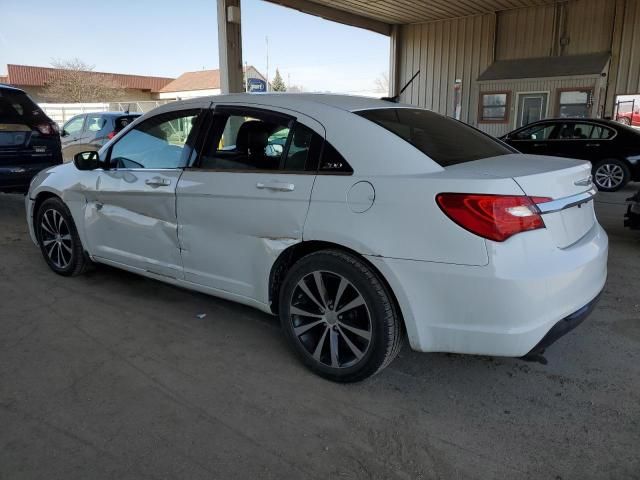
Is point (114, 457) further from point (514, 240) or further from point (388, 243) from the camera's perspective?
point (514, 240)

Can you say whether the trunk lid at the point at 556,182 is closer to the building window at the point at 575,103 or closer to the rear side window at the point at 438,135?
the rear side window at the point at 438,135

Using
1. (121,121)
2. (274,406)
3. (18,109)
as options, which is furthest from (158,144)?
(121,121)

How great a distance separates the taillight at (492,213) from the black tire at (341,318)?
551 mm

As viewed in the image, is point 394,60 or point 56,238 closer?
point 56,238

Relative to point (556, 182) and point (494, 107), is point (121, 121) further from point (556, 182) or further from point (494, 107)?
point (556, 182)

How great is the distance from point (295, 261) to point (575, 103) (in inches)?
529

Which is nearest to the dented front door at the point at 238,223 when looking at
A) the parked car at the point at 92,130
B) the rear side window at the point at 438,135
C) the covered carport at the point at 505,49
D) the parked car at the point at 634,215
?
Answer: the rear side window at the point at 438,135

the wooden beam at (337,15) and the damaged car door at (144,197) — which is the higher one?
the wooden beam at (337,15)

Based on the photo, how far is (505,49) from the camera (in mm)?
15727

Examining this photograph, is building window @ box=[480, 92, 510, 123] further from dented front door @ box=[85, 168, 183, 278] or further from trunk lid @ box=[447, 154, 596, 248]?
dented front door @ box=[85, 168, 183, 278]

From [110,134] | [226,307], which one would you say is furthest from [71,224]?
[110,134]

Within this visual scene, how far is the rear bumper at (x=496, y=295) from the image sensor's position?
7.63ft

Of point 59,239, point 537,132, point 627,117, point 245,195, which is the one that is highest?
point 627,117

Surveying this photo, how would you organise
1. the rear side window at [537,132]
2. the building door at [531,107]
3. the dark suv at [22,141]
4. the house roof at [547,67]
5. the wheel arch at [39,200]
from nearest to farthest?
1. the wheel arch at [39,200]
2. the dark suv at [22,141]
3. the rear side window at [537,132]
4. the house roof at [547,67]
5. the building door at [531,107]
